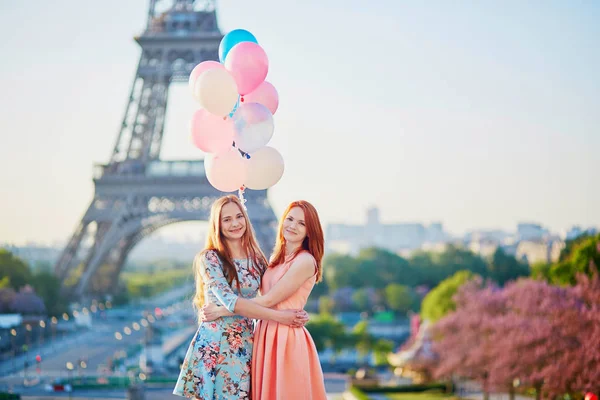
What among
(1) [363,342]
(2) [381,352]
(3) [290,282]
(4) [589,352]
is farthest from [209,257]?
(2) [381,352]

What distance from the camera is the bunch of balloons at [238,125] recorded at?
23.6 feet

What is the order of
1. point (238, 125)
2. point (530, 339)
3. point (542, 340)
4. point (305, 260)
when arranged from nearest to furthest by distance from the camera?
point (305, 260) < point (238, 125) < point (530, 339) < point (542, 340)

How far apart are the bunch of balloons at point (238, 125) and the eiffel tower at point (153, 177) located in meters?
22.1

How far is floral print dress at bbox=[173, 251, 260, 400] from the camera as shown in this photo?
19.5 ft

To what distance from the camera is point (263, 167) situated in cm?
739

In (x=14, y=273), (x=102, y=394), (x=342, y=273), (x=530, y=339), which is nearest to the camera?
(x=530, y=339)

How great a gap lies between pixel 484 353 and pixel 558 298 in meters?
2.53

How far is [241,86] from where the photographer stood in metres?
7.38

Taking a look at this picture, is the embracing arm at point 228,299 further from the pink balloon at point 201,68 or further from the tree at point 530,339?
the tree at point 530,339

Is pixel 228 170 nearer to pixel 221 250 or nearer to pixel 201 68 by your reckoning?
pixel 201 68

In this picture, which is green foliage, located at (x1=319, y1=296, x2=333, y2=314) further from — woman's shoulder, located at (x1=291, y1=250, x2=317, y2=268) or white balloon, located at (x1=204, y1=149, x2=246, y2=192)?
woman's shoulder, located at (x1=291, y1=250, x2=317, y2=268)

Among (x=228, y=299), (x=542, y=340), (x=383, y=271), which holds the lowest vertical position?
(x=228, y=299)

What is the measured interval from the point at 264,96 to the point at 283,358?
2.62 metres

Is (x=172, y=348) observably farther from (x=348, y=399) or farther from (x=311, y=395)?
(x=311, y=395)
